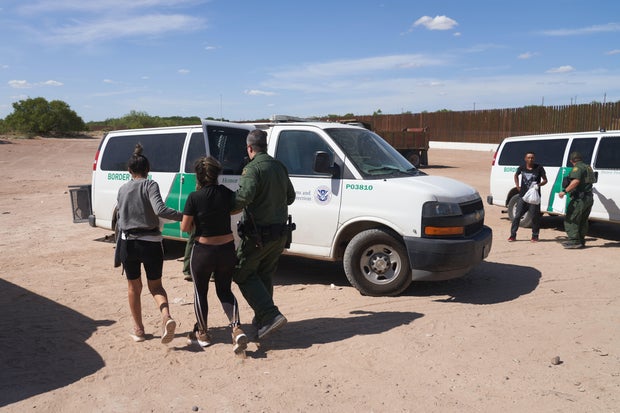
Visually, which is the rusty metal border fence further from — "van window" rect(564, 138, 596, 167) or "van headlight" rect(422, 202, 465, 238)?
"van headlight" rect(422, 202, 465, 238)

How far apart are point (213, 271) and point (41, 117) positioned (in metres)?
50.5

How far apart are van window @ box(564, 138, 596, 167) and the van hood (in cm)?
470

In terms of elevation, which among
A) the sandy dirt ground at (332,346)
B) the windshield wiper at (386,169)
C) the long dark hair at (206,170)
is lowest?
the sandy dirt ground at (332,346)

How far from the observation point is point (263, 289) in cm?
472

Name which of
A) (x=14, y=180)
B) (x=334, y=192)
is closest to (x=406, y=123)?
(x=14, y=180)

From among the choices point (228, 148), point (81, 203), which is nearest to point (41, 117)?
point (81, 203)

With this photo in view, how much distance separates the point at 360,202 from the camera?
613cm

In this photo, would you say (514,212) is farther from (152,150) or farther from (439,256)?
(152,150)

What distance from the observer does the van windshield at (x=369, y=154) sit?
6352mm

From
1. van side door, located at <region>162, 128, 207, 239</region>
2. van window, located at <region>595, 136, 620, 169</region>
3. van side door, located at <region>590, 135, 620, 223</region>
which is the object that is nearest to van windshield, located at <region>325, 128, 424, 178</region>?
van side door, located at <region>162, 128, 207, 239</region>

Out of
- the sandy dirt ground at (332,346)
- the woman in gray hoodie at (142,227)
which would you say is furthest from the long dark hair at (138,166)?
the sandy dirt ground at (332,346)

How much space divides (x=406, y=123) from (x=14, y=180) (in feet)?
116

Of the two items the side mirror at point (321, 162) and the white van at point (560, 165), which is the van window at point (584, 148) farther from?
the side mirror at point (321, 162)

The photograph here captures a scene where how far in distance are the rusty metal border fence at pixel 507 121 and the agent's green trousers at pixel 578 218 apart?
21.3 metres
